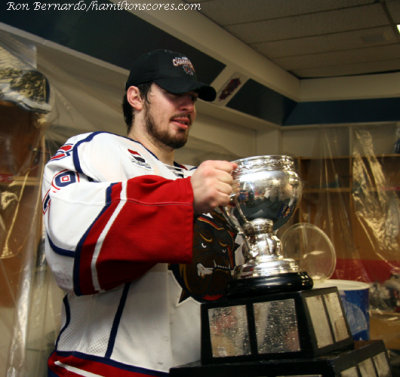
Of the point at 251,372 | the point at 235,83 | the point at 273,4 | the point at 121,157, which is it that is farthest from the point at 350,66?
the point at 251,372

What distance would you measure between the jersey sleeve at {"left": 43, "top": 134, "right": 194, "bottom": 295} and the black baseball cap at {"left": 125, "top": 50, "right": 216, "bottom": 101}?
433mm

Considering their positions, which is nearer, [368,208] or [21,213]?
[21,213]

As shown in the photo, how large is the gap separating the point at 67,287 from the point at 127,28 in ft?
5.10

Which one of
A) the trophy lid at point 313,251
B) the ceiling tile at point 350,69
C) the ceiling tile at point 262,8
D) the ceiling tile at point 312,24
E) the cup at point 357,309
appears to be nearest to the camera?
the cup at point 357,309

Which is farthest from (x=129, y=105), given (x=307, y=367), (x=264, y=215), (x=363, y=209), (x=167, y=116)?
(x=363, y=209)

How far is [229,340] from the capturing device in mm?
1030

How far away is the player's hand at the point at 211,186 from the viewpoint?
100 cm

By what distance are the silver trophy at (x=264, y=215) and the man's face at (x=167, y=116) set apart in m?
0.37

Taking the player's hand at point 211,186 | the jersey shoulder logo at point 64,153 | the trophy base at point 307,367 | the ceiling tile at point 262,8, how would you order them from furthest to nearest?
the ceiling tile at point 262,8 < the jersey shoulder logo at point 64,153 < the player's hand at point 211,186 < the trophy base at point 307,367

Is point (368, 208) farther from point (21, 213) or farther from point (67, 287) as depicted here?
point (67, 287)

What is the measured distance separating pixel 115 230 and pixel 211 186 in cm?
20

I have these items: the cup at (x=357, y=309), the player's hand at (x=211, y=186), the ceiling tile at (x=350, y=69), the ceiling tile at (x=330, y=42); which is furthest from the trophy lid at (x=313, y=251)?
the ceiling tile at (x=350, y=69)

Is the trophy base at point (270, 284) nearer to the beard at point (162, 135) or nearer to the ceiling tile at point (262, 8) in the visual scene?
the beard at point (162, 135)

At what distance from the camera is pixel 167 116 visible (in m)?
1.43
